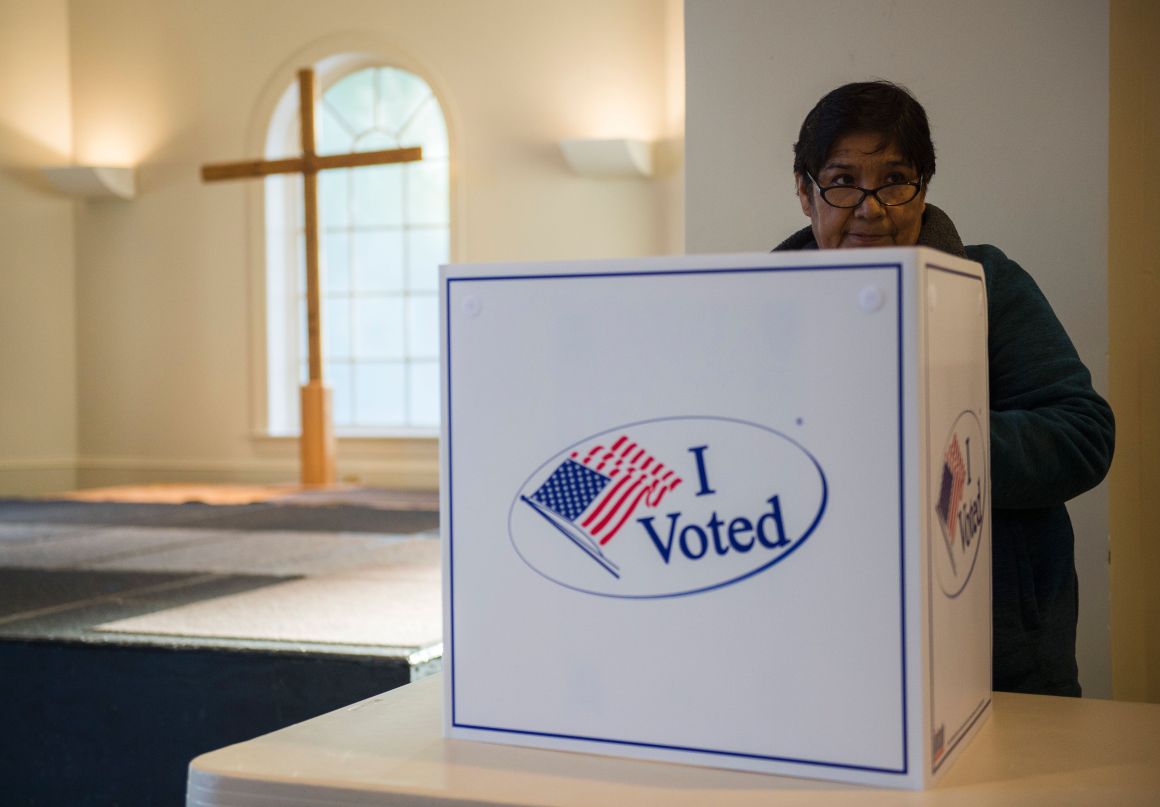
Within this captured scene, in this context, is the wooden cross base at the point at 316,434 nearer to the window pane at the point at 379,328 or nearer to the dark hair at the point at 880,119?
the window pane at the point at 379,328

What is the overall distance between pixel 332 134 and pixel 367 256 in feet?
2.13

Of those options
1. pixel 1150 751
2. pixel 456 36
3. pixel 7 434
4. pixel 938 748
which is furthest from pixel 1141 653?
pixel 7 434

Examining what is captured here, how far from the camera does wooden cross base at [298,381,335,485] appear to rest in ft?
19.1

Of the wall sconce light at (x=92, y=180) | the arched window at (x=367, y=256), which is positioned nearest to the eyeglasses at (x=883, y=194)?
the arched window at (x=367, y=256)

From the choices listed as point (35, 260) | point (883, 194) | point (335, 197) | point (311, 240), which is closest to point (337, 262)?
point (335, 197)

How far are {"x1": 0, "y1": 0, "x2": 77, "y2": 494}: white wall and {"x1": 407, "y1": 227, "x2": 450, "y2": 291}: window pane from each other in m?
1.84

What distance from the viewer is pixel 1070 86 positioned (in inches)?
54.9

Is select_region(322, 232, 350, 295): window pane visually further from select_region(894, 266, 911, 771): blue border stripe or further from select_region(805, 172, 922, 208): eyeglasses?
select_region(894, 266, 911, 771): blue border stripe

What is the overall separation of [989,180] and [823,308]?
3.30 ft

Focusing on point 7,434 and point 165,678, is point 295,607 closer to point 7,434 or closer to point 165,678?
point 165,678

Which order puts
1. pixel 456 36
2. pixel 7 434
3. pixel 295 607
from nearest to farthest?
pixel 295 607
pixel 456 36
pixel 7 434

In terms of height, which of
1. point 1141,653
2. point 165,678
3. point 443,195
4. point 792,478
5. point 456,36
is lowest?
point 165,678

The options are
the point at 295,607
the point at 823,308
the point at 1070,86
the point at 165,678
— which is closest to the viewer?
the point at 823,308

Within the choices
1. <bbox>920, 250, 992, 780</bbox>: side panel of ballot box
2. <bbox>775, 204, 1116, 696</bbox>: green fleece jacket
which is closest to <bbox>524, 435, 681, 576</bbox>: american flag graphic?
<bbox>920, 250, 992, 780</bbox>: side panel of ballot box
